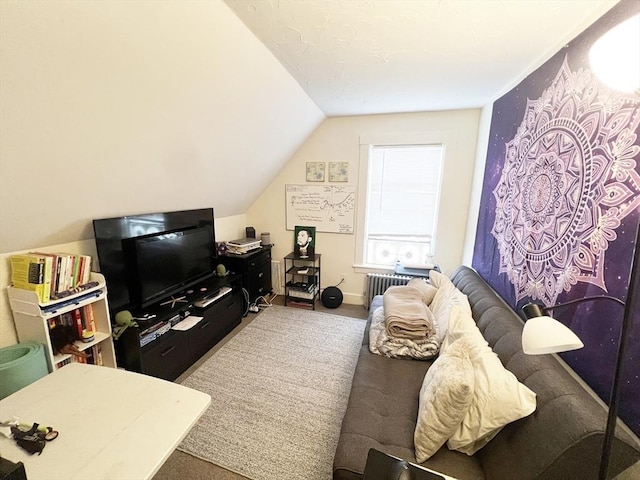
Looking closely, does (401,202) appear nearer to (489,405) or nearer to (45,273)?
(489,405)

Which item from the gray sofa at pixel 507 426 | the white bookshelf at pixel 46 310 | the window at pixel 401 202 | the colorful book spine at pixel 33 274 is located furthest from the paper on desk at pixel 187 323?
the window at pixel 401 202

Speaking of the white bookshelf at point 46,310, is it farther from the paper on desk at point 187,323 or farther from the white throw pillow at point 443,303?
the white throw pillow at point 443,303

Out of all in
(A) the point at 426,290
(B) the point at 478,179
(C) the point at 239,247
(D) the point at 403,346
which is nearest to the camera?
(D) the point at 403,346

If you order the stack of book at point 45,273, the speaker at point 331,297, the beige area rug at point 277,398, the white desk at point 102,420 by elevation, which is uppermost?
the stack of book at point 45,273

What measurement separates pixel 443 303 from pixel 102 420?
6.66 feet

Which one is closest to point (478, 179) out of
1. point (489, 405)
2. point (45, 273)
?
point (489, 405)

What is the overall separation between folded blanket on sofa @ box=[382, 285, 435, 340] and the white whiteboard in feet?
4.80

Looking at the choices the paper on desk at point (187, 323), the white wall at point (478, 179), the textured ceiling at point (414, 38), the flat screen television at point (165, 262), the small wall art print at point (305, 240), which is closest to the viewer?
the textured ceiling at point (414, 38)

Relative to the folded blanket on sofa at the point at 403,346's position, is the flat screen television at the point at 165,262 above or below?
above

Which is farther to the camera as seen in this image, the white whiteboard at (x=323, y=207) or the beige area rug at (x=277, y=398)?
the white whiteboard at (x=323, y=207)

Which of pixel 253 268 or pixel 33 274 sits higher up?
pixel 33 274

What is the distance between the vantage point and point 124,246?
190cm

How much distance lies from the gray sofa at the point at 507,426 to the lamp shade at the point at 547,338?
0.35 meters

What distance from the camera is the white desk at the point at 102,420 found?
773 millimetres
